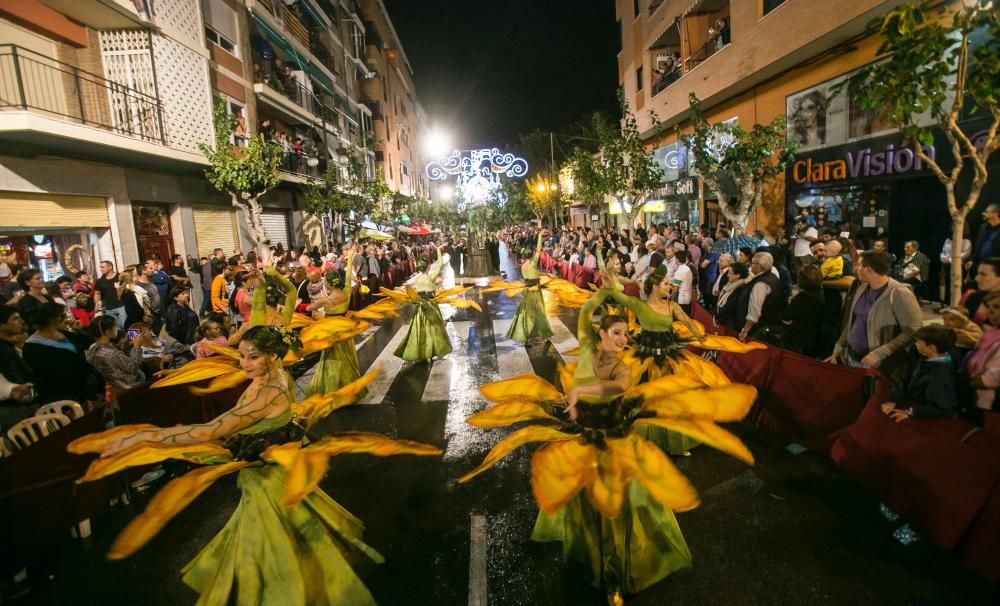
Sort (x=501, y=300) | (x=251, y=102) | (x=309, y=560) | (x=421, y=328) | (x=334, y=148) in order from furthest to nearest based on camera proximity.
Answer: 1. (x=334, y=148)
2. (x=251, y=102)
3. (x=501, y=300)
4. (x=421, y=328)
5. (x=309, y=560)

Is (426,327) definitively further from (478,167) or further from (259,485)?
(478,167)

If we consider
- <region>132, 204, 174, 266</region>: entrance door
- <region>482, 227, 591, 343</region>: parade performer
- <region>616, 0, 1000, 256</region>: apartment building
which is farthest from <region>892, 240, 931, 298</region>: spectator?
<region>132, 204, 174, 266</region>: entrance door

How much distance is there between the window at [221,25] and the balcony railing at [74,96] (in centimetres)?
581

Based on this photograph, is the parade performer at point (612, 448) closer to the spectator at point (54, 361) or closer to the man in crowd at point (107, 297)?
the spectator at point (54, 361)

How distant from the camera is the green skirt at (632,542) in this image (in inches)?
130

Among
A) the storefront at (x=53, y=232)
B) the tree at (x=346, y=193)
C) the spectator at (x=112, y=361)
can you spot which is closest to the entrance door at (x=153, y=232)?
the storefront at (x=53, y=232)

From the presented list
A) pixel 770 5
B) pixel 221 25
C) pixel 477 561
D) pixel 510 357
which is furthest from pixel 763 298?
pixel 221 25

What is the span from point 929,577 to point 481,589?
303 cm

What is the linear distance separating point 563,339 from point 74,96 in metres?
13.6

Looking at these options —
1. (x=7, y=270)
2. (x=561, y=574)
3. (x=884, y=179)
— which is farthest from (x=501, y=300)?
(x=561, y=574)

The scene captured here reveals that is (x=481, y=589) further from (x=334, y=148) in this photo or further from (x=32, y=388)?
(x=334, y=148)

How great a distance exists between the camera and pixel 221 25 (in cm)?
1925

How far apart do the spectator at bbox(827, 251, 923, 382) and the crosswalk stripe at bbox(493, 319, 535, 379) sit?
180 inches

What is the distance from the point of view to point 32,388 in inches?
198
